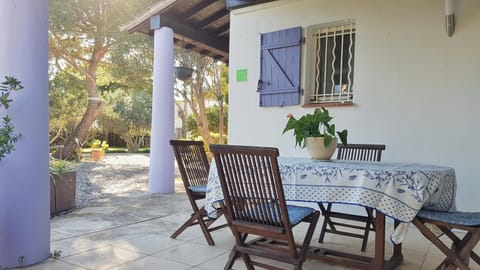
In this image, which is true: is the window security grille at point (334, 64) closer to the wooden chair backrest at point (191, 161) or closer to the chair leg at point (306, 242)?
the wooden chair backrest at point (191, 161)

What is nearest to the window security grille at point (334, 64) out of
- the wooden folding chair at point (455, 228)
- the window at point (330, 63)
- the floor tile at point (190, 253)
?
the window at point (330, 63)

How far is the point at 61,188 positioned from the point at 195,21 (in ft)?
11.0

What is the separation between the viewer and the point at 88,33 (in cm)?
838

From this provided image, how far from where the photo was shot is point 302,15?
432cm

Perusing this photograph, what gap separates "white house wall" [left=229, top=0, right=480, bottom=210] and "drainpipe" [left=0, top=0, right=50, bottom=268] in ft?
9.44

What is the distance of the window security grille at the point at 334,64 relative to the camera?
13.5 feet

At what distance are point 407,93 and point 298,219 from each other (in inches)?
91.6

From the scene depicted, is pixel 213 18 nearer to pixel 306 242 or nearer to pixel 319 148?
pixel 319 148

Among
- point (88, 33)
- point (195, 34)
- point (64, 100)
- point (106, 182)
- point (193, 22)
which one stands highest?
point (88, 33)

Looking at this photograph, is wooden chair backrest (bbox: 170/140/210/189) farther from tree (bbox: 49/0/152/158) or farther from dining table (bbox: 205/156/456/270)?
tree (bbox: 49/0/152/158)

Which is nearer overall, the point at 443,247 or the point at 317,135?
Result: the point at 443,247

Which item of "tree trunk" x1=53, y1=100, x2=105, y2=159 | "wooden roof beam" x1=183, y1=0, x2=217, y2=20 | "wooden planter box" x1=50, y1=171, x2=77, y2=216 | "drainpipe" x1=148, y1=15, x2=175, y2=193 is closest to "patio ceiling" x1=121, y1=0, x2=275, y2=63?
"wooden roof beam" x1=183, y1=0, x2=217, y2=20

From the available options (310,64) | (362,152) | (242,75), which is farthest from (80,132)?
(362,152)

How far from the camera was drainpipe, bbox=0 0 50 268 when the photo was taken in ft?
7.33
